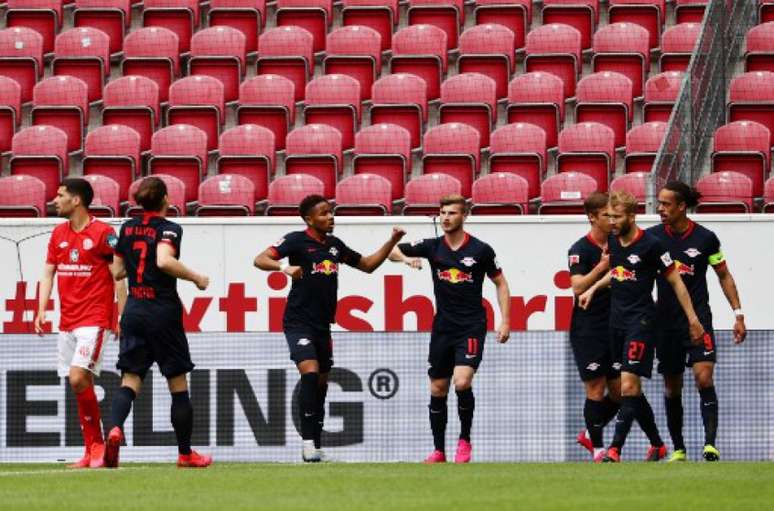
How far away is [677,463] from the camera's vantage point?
10.7m

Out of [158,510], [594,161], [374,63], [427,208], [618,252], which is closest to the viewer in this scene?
[158,510]

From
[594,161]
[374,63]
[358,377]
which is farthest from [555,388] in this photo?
[374,63]

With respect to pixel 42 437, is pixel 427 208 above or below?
above

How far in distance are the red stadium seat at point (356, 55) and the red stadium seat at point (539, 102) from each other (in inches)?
64.3

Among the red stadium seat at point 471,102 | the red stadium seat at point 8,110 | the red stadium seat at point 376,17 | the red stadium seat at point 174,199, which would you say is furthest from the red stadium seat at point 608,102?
the red stadium seat at point 8,110

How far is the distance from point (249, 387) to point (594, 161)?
223 inches

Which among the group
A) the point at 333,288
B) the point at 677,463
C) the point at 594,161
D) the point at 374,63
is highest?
the point at 374,63

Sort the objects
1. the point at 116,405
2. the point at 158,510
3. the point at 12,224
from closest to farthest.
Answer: the point at 158,510 < the point at 116,405 < the point at 12,224

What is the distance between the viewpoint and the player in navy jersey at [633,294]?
1110 centimetres

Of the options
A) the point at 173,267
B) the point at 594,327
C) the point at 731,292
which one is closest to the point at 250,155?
the point at 594,327

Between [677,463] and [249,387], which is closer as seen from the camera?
[677,463]

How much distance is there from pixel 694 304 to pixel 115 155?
26.6ft

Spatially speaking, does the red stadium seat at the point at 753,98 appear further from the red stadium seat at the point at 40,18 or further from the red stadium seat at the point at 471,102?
the red stadium seat at the point at 40,18

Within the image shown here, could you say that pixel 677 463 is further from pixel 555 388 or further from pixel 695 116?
pixel 695 116
